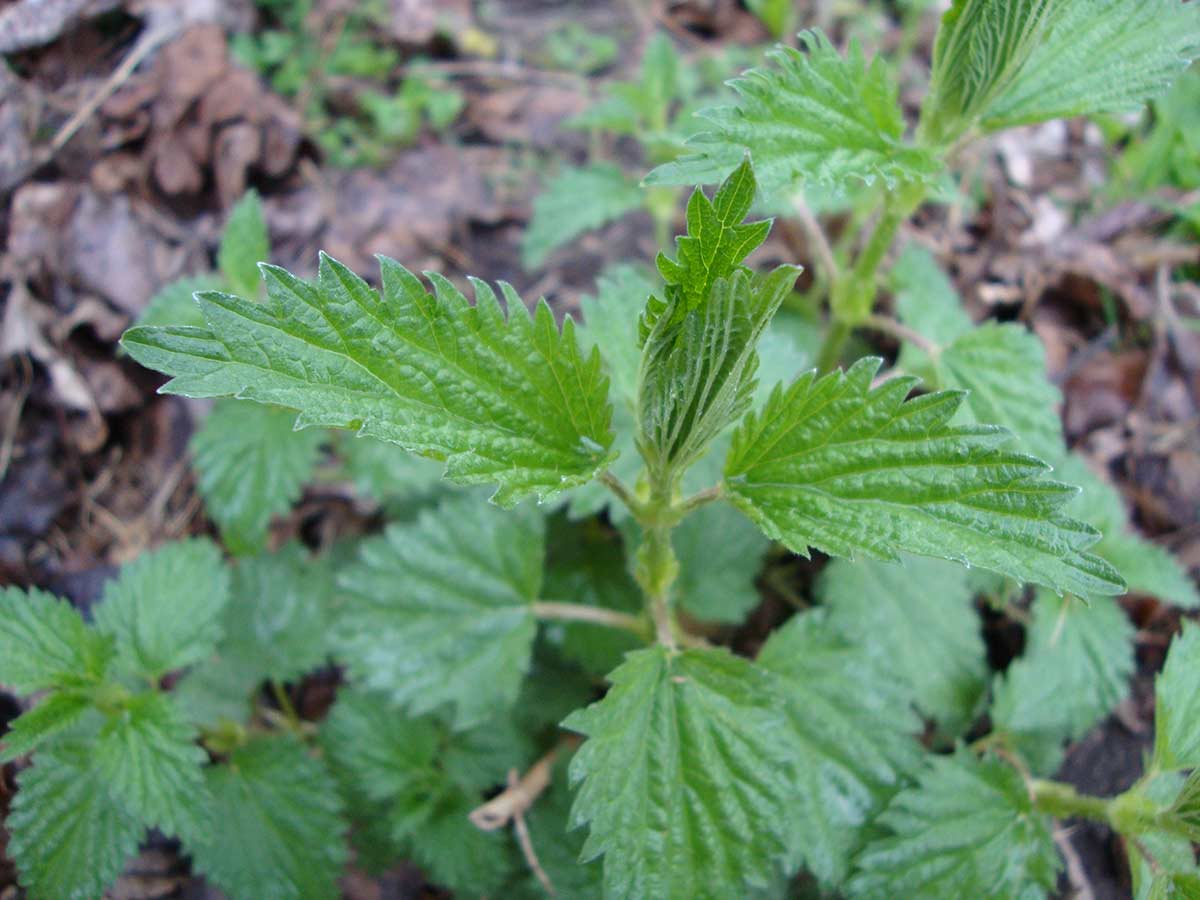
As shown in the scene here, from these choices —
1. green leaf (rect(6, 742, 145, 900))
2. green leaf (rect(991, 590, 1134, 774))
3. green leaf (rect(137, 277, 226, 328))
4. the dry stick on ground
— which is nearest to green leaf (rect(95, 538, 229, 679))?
green leaf (rect(6, 742, 145, 900))

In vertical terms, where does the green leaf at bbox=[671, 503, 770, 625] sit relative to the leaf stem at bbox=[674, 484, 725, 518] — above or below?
below

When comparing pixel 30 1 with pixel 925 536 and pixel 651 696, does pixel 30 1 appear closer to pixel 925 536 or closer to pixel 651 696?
pixel 651 696

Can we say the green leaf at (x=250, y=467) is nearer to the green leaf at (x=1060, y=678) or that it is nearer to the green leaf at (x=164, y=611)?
the green leaf at (x=164, y=611)

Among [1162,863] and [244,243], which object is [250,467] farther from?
[1162,863]

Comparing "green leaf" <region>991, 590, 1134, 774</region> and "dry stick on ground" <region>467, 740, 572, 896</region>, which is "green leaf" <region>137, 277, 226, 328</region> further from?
"green leaf" <region>991, 590, 1134, 774</region>

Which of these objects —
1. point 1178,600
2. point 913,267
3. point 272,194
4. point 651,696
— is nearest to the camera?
point 651,696

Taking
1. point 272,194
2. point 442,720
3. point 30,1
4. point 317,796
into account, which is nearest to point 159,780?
point 317,796
